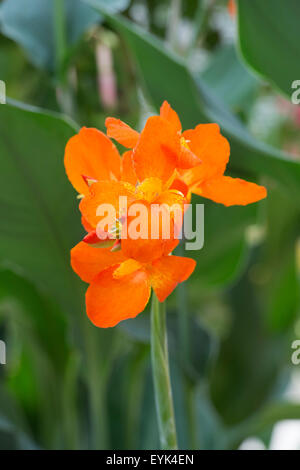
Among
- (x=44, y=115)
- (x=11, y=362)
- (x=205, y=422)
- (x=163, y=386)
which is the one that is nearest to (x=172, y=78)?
(x=44, y=115)

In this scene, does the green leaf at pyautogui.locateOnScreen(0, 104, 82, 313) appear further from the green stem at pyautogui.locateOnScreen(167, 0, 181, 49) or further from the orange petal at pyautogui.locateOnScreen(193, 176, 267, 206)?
the green stem at pyautogui.locateOnScreen(167, 0, 181, 49)

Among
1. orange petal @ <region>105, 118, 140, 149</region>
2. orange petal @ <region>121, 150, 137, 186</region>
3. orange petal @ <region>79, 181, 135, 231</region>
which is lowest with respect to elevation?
orange petal @ <region>79, 181, 135, 231</region>

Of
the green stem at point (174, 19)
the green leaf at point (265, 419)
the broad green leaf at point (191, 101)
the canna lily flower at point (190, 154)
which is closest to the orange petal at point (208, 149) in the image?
the canna lily flower at point (190, 154)

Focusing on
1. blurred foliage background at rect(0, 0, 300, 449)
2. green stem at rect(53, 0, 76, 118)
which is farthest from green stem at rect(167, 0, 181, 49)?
green stem at rect(53, 0, 76, 118)

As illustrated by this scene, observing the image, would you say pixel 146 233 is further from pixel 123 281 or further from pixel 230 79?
pixel 230 79

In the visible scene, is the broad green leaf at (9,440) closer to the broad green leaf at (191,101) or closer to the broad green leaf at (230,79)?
the broad green leaf at (191,101)
